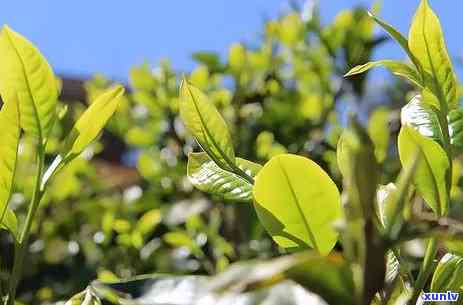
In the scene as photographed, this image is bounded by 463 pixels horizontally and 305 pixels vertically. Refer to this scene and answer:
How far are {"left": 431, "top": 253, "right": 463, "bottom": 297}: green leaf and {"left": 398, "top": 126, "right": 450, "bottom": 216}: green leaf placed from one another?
53 mm

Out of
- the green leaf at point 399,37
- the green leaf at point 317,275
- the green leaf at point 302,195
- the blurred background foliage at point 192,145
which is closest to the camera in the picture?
the green leaf at point 317,275

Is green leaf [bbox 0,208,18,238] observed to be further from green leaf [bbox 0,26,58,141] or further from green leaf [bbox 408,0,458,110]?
green leaf [bbox 408,0,458,110]

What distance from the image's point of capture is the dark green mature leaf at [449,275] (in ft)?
2.57

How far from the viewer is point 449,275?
79cm

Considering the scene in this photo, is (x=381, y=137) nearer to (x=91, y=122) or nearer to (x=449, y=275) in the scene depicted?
(x=449, y=275)

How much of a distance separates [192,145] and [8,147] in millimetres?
1916

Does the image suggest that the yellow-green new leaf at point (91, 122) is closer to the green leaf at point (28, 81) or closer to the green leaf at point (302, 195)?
the green leaf at point (28, 81)

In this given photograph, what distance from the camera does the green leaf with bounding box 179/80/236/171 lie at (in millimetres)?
786

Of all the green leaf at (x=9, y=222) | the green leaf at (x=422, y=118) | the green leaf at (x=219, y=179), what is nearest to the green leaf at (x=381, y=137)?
the green leaf at (x=422, y=118)

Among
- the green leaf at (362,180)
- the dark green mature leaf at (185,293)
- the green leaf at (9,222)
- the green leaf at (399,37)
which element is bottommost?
the green leaf at (9,222)

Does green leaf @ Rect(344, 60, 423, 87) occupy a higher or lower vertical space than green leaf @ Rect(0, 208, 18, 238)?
higher

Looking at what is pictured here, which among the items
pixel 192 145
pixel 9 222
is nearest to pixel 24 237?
pixel 9 222

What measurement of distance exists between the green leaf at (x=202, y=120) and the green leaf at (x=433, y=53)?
19cm

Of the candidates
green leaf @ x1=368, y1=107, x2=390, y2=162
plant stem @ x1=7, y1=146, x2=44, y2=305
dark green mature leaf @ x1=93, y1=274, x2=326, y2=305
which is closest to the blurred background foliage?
green leaf @ x1=368, y1=107, x2=390, y2=162
